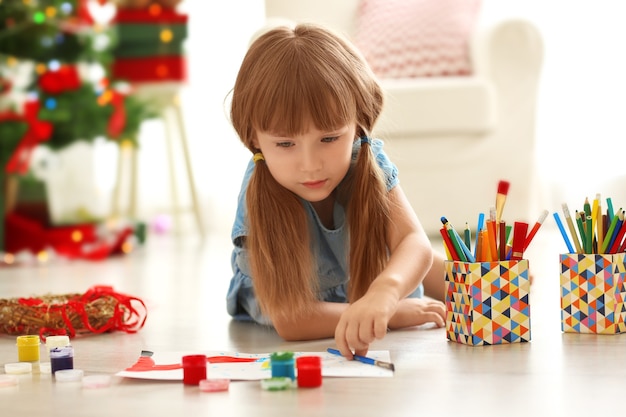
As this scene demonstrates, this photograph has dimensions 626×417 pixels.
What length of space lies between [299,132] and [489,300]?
0.35m

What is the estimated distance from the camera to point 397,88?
10.4ft

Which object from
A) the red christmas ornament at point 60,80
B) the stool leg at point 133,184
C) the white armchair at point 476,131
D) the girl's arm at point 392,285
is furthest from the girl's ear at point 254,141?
the stool leg at point 133,184

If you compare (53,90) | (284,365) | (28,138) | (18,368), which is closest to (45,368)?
(18,368)

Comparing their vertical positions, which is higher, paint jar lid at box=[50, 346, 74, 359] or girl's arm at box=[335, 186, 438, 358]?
girl's arm at box=[335, 186, 438, 358]

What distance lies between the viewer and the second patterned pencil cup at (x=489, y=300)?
124 cm

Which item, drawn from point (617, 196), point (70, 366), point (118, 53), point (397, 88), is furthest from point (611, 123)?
point (70, 366)

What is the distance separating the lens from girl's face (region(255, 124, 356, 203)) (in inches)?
49.2

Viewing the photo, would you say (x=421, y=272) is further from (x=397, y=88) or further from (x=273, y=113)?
(x=397, y=88)

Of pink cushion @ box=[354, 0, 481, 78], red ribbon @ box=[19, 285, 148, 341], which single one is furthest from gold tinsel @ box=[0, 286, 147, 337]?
pink cushion @ box=[354, 0, 481, 78]

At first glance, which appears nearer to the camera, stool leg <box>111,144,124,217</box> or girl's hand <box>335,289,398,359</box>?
girl's hand <box>335,289,398,359</box>

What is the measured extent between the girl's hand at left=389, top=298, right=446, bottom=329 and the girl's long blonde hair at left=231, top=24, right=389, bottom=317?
9 centimetres

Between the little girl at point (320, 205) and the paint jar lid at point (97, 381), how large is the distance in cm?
29

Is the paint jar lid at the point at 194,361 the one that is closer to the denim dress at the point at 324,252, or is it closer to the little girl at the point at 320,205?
the little girl at the point at 320,205

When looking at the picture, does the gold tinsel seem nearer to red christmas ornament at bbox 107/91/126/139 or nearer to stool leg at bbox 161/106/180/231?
red christmas ornament at bbox 107/91/126/139
